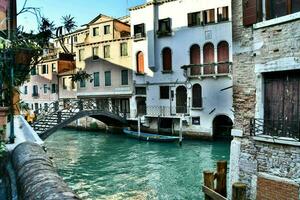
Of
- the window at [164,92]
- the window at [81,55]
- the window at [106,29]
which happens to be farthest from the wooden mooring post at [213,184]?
the window at [81,55]

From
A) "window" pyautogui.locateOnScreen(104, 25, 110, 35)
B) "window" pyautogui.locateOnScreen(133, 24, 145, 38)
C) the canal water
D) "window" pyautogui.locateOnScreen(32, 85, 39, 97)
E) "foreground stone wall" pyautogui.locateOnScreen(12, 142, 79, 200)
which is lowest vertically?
the canal water

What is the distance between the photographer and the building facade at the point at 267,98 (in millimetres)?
6350

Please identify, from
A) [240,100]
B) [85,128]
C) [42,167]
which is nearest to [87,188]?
[240,100]

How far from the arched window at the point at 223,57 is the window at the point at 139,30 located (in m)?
7.10

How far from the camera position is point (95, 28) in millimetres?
31641

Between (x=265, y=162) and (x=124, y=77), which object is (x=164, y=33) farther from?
(x=265, y=162)

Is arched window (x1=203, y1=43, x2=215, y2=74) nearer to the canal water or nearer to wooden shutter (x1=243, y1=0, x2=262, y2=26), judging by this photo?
the canal water

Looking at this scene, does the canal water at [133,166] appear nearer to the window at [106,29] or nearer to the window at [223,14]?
the window at [223,14]

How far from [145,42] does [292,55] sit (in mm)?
21852

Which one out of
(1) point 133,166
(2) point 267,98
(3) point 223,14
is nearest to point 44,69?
(3) point 223,14

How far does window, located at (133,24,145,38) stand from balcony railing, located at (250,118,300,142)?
847 inches

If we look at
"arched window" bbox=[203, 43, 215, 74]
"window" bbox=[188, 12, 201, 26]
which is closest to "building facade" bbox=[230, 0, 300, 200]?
"arched window" bbox=[203, 43, 215, 74]

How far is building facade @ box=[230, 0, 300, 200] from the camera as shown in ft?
20.8

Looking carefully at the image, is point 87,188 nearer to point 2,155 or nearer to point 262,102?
point 262,102
